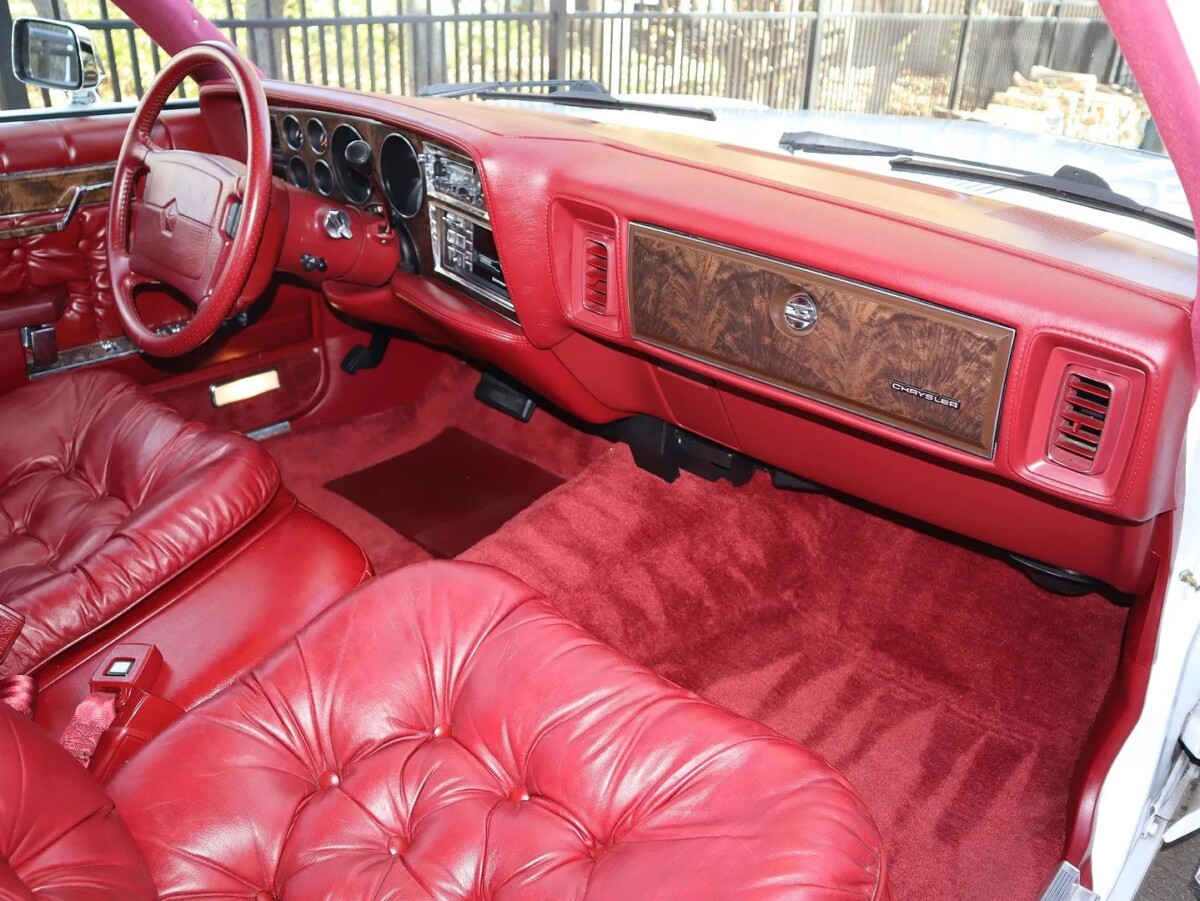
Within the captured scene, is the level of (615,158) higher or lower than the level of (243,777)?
higher

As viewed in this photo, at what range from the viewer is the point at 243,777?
134 centimetres

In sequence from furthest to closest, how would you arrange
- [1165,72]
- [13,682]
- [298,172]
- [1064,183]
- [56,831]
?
[298,172] → [1064,183] → [13,682] → [56,831] → [1165,72]

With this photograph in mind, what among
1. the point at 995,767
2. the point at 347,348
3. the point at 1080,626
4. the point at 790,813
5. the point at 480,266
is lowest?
the point at 995,767

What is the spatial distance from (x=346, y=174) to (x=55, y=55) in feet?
3.12

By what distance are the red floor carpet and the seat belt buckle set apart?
0.82 metres

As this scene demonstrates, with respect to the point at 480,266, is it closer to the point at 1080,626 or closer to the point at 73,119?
the point at 73,119

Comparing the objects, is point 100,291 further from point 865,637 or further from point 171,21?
point 865,637

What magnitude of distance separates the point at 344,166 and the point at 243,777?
4.79 feet

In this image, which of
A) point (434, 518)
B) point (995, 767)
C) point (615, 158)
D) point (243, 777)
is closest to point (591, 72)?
point (434, 518)

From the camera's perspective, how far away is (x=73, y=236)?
2461 mm

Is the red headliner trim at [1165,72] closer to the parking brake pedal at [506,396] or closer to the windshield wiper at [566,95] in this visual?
the windshield wiper at [566,95]

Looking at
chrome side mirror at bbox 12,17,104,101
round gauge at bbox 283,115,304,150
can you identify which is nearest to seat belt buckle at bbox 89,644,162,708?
round gauge at bbox 283,115,304,150

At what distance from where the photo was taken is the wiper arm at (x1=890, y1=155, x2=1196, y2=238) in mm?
1618

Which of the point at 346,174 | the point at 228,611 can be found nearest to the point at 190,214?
the point at 346,174
